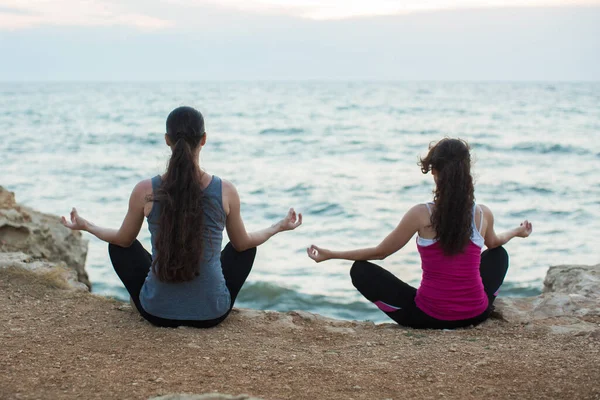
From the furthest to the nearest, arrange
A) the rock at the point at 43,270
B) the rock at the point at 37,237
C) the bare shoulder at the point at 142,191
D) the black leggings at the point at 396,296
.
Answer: the rock at the point at 37,237, the rock at the point at 43,270, the black leggings at the point at 396,296, the bare shoulder at the point at 142,191

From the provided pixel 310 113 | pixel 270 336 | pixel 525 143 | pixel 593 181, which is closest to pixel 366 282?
→ pixel 270 336

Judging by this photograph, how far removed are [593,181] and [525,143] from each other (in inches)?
274

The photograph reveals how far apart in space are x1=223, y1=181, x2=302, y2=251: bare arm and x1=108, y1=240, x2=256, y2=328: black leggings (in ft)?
0.32

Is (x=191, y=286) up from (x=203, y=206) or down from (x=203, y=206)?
down

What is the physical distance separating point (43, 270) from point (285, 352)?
2.49 meters

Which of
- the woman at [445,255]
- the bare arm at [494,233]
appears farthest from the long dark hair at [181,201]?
the bare arm at [494,233]

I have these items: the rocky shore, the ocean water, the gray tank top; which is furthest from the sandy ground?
the ocean water

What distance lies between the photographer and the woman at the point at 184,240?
398 cm

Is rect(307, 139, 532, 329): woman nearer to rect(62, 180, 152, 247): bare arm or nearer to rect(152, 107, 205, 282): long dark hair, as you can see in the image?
rect(152, 107, 205, 282): long dark hair

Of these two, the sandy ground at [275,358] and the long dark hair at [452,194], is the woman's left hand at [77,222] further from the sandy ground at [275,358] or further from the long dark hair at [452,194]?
the long dark hair at [452,194]

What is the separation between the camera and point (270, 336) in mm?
4406

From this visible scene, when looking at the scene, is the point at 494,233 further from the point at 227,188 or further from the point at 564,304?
the point at 227,188

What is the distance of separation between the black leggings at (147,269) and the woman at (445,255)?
0.50m

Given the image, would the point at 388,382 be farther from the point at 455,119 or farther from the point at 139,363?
the point at 455,119
